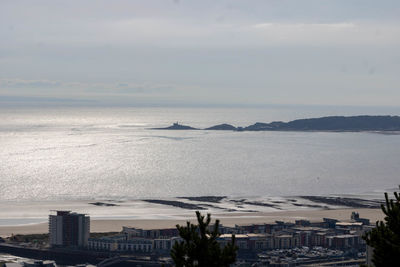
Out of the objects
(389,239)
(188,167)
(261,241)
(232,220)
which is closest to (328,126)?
(188,167)

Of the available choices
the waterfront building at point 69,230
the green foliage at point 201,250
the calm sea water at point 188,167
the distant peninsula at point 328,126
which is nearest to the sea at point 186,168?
the calm sea water at point 188,167

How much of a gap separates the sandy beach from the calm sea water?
8462 mm

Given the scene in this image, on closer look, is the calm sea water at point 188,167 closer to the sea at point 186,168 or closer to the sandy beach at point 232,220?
the sea at point 186,168

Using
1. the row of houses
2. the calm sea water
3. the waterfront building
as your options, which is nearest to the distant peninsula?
the calm sea water

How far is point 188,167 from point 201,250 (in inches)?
2287

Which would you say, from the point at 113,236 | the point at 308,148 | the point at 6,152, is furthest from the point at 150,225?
the point at 308,148

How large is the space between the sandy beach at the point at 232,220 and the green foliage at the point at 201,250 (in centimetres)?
2617

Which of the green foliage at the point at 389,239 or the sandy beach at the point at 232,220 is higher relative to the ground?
the green foliage at the point at 389,239

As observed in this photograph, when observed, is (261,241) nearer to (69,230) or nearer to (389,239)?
(69,230)

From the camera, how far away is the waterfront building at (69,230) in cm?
2964

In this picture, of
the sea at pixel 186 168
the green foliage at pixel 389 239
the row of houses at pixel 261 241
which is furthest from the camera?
the sea at pixel 186 168

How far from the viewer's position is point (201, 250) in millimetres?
7512

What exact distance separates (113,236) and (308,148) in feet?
201

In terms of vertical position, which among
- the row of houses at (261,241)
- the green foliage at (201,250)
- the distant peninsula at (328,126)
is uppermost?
the distant peninsula at (328,126)
